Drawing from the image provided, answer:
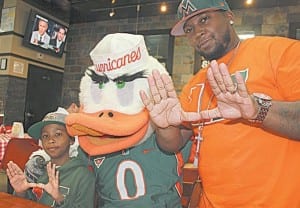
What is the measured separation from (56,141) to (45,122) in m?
0.12

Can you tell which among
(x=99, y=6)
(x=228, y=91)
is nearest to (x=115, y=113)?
(x=228, y=91)

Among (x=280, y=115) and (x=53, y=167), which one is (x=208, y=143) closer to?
(x=280, y=115)

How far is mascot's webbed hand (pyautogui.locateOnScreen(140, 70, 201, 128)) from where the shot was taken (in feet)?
2.53

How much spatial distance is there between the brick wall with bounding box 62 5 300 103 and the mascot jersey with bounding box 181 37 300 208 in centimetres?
41

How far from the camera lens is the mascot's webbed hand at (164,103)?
772 mm

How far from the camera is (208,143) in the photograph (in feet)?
2.84

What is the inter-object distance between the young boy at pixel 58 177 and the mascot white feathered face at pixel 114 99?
0.63 ft

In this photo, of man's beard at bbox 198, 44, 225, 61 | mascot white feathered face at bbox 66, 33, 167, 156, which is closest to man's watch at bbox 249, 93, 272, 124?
man's beard at bbox 198, 44, 225, 61

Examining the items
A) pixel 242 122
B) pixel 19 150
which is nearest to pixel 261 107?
pixel 242 122

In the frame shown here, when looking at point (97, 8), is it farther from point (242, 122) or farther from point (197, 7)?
point (242, 122)

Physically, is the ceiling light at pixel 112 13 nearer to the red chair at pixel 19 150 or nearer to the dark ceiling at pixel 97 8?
the dark ceiling at pixel 97 8

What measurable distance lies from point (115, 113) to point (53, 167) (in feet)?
1.46

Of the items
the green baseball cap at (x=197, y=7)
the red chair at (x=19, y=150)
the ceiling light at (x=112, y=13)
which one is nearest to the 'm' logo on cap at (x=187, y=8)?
the green baseball cap at (x=197, y=7)

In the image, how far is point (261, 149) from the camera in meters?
0.79
